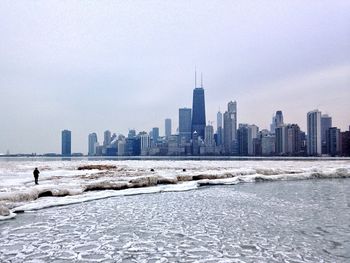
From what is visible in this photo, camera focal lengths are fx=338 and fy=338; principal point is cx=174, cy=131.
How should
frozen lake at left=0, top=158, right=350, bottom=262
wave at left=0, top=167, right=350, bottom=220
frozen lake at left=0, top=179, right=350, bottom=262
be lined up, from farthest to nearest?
1. wave at left=0, top=167, right=350, bottom=220
2. frozen lake at left=0, top=158, right=350, bottom=262
3. frozen lake at left=0, top=179, right=350, bottom=262

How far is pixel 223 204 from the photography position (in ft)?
76.6

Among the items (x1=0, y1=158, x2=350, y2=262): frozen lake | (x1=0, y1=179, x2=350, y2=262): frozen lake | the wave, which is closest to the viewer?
(x1=0, y1=179, x2=350, y2=262): frozen lake

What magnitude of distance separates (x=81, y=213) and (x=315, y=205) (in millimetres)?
14862

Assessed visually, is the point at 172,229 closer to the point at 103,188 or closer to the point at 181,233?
the point at 181,233

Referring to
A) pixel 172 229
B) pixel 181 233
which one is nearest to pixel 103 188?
pixel 172 229

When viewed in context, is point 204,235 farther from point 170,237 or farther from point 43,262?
point 43,262

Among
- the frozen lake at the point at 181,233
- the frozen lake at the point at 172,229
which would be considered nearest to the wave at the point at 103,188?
the frozen lake at the point at 172,229

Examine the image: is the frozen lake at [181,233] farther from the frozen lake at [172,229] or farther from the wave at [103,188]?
the wave at [103,188]

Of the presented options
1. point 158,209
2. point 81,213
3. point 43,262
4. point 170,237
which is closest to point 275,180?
point 158,209

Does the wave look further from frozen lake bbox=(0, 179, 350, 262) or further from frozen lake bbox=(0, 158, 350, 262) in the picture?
frozen lake bbox=(0, 179, 350, 262)

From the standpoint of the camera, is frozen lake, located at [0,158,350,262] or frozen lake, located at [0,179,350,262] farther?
frozen lake, located at [0,158,350,262]

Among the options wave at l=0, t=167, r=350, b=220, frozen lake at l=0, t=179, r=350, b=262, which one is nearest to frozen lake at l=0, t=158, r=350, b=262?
frozen lake at l=0, t=179, r=350, b=262

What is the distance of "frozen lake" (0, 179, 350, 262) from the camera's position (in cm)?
1113

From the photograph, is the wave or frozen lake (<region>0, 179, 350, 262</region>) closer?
frozen lake (<region>0, 179, 350, 262</region>)
